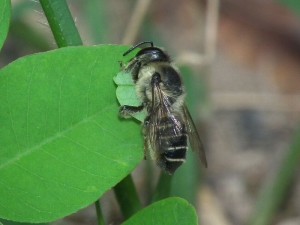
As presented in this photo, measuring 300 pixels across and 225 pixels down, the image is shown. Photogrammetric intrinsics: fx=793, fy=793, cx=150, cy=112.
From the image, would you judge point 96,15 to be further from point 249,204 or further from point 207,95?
point 249,204

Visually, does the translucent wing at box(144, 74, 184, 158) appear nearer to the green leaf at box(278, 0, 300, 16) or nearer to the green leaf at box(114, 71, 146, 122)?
the green leaf at box(114, 71, 146, 122)

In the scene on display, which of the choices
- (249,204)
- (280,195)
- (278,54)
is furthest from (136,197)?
(278,54)

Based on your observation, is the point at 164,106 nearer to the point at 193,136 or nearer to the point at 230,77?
the point at 193,136

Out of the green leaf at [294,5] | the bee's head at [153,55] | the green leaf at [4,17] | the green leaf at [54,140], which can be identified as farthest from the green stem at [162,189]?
the green leaf at [294,5]

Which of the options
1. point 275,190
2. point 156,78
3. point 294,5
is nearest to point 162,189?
point 156,78

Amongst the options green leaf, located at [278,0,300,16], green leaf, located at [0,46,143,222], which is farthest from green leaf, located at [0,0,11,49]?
green leaf, located at [278,0,300,16]

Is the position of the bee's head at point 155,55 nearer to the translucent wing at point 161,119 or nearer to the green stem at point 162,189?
the translucent wing at point 161,119
